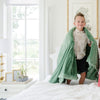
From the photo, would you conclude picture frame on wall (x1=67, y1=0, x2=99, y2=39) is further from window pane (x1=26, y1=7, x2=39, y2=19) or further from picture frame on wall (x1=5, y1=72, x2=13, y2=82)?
picture frame on wall (x1=5, y1=72, x2=13, y2=82)

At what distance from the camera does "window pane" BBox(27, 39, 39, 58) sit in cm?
373

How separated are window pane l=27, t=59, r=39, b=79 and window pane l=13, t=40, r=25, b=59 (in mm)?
198

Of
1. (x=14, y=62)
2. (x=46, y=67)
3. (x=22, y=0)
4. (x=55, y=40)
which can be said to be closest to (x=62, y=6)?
(x=55, y=40)

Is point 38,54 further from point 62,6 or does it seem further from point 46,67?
point 62,6

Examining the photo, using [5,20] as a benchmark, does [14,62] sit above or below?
below

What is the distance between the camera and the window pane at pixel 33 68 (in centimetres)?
373

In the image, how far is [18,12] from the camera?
12.3 ft

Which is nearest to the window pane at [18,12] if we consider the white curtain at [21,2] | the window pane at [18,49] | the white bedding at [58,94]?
the white curtain at [21,2]

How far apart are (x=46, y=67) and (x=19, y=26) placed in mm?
957

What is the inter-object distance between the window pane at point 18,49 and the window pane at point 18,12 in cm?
46

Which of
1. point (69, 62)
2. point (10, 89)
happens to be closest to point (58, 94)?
point (69, 62)

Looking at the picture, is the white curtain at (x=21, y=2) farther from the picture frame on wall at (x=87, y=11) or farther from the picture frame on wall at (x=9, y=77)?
the picture frame on wall at (x=9, y=77)

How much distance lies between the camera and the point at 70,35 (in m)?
2.44

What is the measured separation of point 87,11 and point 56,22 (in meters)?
0.52
